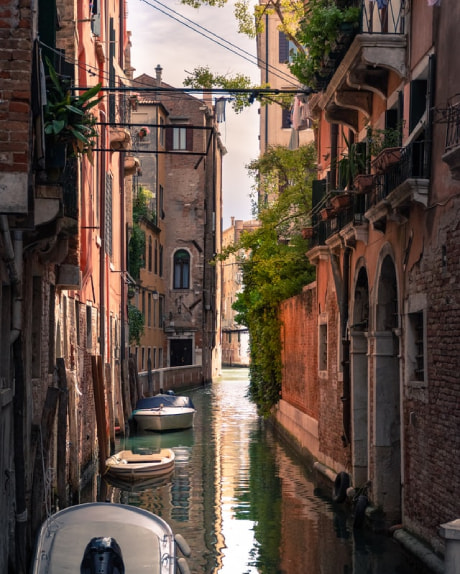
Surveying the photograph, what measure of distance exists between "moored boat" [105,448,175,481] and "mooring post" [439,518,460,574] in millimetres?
10605

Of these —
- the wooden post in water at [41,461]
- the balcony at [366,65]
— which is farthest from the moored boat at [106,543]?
the balcony at [366,65]

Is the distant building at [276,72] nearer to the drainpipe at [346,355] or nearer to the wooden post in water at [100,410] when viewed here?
the wooden post in water at [100,410]

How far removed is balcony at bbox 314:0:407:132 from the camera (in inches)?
469

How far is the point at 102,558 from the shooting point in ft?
26.9

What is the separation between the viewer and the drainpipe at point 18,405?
939 cm

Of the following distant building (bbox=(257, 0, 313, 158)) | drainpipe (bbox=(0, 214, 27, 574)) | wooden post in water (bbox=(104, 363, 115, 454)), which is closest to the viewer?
drainpipe (bbox=(0, 214, 27, 574))

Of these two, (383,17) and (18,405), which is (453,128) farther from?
(18,405)

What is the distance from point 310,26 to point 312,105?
4.37 m

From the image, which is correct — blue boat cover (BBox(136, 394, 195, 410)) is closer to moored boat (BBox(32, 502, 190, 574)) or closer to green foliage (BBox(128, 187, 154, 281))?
green foliage (BBox(128, 187, 154, 281))

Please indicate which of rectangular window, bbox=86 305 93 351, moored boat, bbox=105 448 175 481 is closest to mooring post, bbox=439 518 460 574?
moored boat, bbox=105 448 175 481

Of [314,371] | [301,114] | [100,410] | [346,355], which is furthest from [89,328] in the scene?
[346,355]

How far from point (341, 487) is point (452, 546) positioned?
24.3ft

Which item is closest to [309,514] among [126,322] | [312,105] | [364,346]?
[364,346]

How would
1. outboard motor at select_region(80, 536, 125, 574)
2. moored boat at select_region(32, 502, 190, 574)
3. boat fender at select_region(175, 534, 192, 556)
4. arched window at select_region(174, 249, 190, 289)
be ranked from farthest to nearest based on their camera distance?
arched window at select_region(174, 249, 190, 289) < boat fender at select_region(175, 534, 192, 556) < moored boat at select_region(32, 502, 190, 574) < outboard motor at select_region(80, 536, 125, 574)
